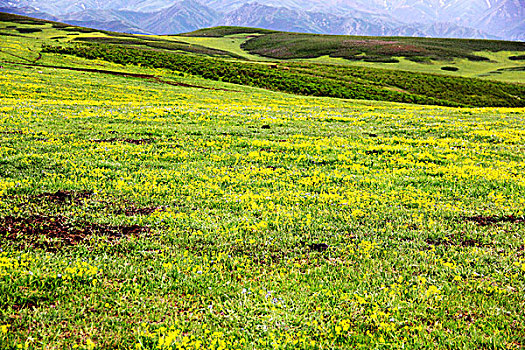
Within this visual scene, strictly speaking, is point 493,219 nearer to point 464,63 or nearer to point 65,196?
point 65,196

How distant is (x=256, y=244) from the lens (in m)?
9.45

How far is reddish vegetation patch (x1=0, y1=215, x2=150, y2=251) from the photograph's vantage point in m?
8.88

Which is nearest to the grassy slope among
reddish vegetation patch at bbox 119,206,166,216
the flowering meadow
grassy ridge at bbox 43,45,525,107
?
grassy ridge at bbox 43,45,525,107

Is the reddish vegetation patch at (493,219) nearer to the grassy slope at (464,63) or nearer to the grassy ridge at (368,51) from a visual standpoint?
the grassy slope at (464,63)

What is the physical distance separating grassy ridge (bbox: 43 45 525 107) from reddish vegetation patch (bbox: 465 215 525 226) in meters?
63.4

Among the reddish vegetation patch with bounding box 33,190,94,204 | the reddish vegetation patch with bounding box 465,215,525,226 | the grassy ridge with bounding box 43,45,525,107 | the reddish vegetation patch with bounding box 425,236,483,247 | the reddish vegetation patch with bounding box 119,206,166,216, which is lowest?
the reddish vegetation patch with bounding box 119,206,166,216

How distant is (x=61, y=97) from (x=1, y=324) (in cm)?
3993

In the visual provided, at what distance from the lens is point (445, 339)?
6234mm

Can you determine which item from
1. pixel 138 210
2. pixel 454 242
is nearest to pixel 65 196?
pixel 138 210

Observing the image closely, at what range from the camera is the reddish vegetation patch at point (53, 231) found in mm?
8875

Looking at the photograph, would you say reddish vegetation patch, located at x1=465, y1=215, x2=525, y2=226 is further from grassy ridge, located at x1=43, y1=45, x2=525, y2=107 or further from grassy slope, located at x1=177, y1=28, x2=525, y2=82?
grassy slope, located at x1=177, y1=28, x2=525, y2=82

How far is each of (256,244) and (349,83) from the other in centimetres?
8700

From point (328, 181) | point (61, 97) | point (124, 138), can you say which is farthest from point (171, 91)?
point (328, 181)

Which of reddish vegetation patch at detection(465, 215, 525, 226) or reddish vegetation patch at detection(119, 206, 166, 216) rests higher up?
reddish vegetation patch at detection(465, 215, 525, 226)
